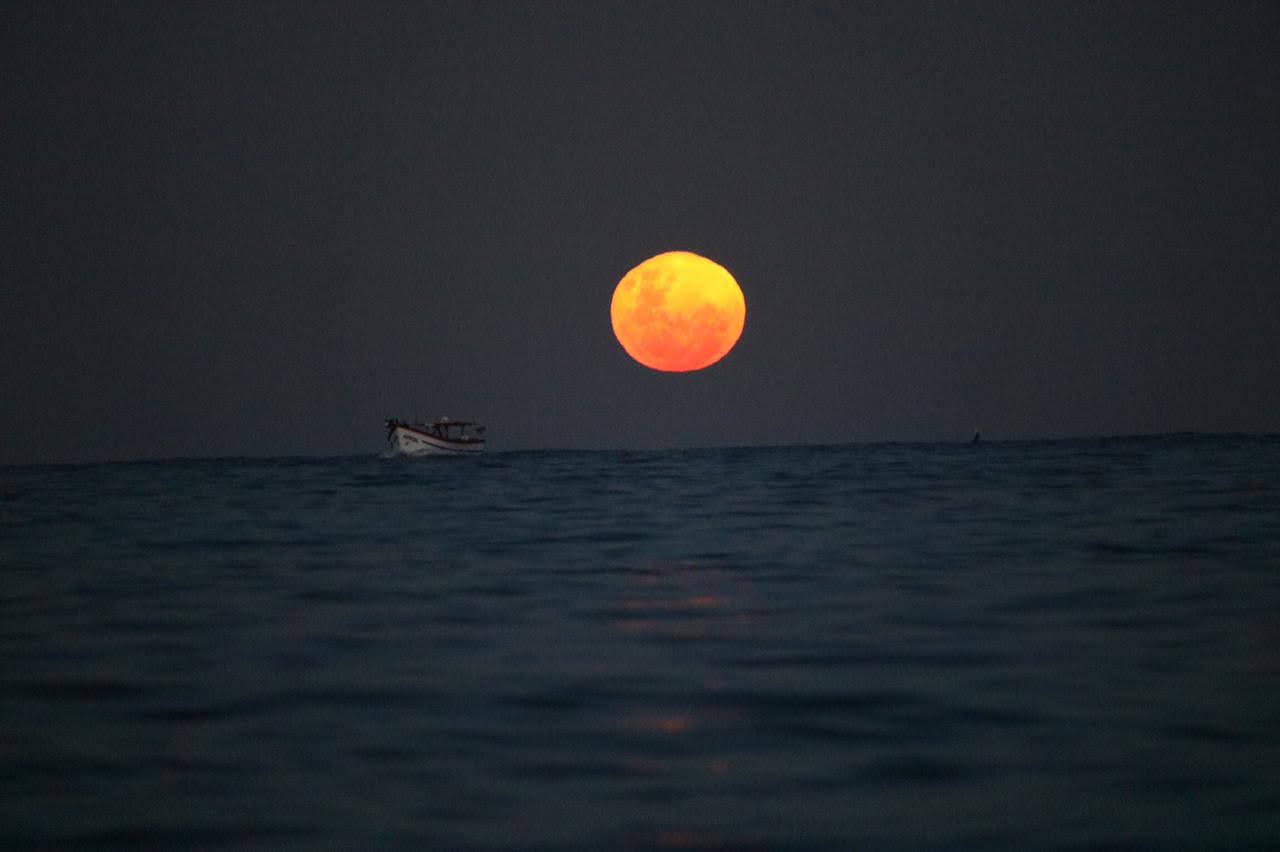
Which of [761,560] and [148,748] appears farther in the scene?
[761,560]

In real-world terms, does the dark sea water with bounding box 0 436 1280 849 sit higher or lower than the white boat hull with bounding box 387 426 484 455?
higher

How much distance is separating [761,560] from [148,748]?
1973 cm

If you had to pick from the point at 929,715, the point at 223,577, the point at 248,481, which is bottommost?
the point at 248,481

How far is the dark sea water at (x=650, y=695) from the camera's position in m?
11.6

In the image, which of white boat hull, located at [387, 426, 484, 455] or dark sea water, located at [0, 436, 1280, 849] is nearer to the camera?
dark sea water, located at [0, 436, 1280, 849]

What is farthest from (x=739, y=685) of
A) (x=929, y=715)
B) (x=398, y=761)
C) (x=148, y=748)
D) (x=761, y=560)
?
(x=761, y=560)

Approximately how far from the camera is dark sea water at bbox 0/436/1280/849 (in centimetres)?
1162

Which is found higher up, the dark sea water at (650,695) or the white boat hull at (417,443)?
the dark sea water at (650,695)

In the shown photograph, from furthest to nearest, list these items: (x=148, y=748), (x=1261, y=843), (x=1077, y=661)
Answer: (x=1077, y=661)
(x=148, y=748)
(x=1261, y=843)

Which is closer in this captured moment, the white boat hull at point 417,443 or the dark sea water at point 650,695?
the dark sea water at point 650,695

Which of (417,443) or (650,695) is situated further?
(417,443)

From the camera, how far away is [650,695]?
Result: 16.5 m

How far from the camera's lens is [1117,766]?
1302 cm

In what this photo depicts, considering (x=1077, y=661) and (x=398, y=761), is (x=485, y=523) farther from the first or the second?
(x=398, y=761)
